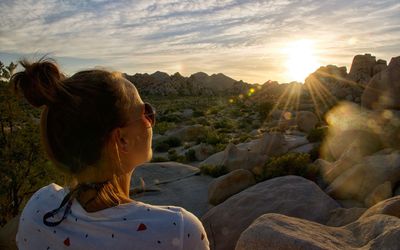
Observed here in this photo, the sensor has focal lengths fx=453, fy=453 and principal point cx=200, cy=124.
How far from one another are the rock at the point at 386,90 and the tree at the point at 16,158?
11.8 meters

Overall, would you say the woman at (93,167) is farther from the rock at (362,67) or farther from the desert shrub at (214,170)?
the rock at (362,67)

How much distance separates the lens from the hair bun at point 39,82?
1714 mm

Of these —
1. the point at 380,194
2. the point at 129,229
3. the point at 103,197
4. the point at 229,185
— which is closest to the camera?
the point at 129,229

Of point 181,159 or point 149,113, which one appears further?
point 181,159

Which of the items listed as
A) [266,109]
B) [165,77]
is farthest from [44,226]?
[165,77]

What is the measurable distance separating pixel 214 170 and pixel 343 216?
6964 mm

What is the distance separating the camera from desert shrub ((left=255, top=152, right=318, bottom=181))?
10203 mm

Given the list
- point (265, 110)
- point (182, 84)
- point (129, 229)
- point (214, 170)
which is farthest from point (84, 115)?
point (182, 84)

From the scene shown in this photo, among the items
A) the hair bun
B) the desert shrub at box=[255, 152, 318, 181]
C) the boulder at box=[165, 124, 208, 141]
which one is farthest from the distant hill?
the hair bun

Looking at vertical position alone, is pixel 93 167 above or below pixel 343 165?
above

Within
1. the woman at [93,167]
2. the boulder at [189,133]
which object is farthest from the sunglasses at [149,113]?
the boulder at [189,133]

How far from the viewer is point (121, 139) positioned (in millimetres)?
1832

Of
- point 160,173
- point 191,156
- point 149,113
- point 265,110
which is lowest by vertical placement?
point 265,110

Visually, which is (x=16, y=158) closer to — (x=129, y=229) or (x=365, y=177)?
(x=365, y=177)
